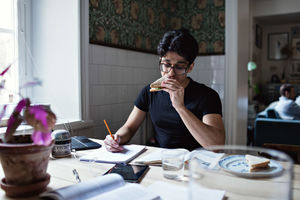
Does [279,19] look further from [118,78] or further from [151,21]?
[118,78]

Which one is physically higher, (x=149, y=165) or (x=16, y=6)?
(x=16, y=6)

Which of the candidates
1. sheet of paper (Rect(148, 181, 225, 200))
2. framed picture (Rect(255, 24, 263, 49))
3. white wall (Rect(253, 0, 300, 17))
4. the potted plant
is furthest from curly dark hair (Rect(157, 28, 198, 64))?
framed picture (Rect(255, 24, 263, 49))

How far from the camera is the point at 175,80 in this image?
1.64 meters

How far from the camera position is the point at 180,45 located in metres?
1.70

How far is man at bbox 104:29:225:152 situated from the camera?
159 centimetres

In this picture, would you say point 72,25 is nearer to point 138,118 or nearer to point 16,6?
point 16,6

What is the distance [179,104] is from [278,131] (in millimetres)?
2331

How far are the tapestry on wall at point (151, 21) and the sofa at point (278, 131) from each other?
1.10 m

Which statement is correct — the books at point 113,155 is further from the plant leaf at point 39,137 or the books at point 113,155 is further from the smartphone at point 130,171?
the plant leaf at point 39,137

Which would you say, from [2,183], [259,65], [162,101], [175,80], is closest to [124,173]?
[2,183]

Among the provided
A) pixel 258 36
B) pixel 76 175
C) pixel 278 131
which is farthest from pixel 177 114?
pixel 258 36

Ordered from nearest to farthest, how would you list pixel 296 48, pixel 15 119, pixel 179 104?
pixel 15 119, pixel 179 104, pixel 296 48

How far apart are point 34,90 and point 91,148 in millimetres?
1086

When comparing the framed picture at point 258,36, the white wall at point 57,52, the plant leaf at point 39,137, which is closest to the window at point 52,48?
the white wall at point 57,52
